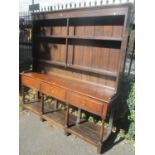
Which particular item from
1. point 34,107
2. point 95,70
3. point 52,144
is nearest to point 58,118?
point 52,144

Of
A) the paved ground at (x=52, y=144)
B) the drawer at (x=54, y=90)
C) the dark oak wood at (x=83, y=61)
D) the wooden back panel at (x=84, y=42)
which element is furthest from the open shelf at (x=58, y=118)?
the wooden back panel at (x=84, y=42)

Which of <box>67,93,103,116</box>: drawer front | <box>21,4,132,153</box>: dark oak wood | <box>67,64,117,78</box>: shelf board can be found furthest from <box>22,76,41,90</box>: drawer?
<box>67,93,103,116</box>: drawer front

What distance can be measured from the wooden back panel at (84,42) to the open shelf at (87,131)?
2.45 ft

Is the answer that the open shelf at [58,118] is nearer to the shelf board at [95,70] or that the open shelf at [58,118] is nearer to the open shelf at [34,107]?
the open shelf at [34,107]

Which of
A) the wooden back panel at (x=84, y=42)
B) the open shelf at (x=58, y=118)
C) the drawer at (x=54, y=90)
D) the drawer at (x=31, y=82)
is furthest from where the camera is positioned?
the drawer at (x=31, y=82)

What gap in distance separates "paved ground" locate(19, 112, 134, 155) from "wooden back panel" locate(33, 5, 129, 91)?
0.94 metres

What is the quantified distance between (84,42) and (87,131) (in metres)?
1.46

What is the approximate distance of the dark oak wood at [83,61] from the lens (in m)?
2.16

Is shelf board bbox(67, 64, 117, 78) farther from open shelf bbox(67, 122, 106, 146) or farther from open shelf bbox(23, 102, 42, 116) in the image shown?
open shelf bbox(23, 102, 42, 116)

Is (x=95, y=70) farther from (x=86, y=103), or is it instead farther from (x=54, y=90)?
(x=54, y=90)

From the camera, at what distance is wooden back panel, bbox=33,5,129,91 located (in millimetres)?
2227

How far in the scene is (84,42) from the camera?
2672 millimetres
